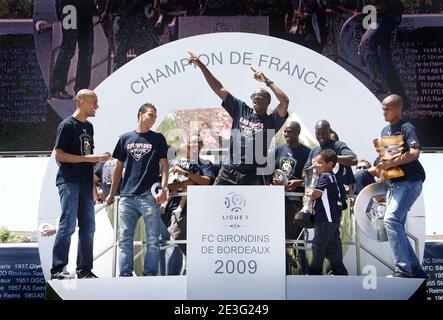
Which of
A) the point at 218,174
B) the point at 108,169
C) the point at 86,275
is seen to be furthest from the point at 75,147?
the point at 218,174

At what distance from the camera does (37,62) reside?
5.14 m

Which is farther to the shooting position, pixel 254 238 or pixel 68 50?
pixel 68 50

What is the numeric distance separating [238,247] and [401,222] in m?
1.08

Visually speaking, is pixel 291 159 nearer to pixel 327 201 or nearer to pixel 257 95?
pixel 327 201

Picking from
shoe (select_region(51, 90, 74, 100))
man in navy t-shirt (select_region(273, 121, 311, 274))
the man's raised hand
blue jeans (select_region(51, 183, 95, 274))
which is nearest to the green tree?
blue jeans (select_region(51, 183, 95, 274))

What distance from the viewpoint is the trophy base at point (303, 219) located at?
4.89m

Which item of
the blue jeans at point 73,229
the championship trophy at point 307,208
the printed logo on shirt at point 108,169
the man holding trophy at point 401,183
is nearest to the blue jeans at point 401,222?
the man holding trophy at point 401,183

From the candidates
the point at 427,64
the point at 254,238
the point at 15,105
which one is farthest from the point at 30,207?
the point at 427,64
